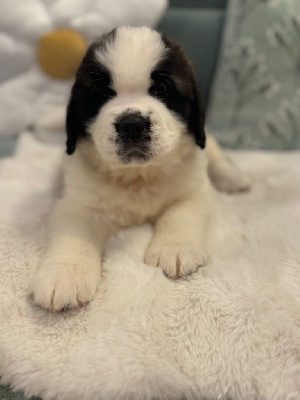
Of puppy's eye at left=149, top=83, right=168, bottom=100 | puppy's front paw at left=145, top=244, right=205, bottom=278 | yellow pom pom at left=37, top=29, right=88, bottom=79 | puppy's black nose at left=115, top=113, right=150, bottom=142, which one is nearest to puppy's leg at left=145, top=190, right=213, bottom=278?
puppy's front paw at left=145, top=244, right=205, bottom=278

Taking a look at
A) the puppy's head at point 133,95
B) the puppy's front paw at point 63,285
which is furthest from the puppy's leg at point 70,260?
the puppy's head at point 133,95

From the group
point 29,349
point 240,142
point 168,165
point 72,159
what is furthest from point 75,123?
point 240,142

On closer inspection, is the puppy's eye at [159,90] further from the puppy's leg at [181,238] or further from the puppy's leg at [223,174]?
the puppy's leg at [223,174]

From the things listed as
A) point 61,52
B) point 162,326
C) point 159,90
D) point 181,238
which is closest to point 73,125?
point 159,90

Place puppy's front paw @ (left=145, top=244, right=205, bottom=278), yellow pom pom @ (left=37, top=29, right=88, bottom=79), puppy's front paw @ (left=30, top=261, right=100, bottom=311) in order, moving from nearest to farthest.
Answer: puppy's front paw @ (left=30, top=261, right=100, bottom=311), puppy's front paw @ (left=145, top=244, right=205, bottom=278), yellow pom pom @ (left=37, top=29, right=88, bottom=79)

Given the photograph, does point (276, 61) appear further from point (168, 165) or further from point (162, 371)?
point (162, 371)

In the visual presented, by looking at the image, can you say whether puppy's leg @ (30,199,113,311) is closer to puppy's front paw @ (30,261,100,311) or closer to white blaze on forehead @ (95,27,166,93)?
puppy's front paw @ (30,261,100,311)
